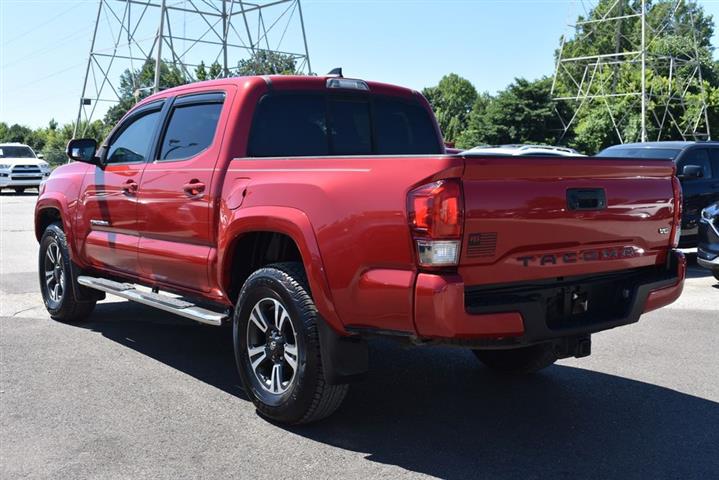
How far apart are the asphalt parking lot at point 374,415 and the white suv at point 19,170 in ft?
81.0

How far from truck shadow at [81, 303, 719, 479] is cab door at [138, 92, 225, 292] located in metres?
0.82

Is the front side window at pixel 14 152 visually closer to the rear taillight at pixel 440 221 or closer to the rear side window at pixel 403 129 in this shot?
A: the rear side window at pixel 403 129

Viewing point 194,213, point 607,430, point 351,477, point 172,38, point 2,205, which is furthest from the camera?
point 172,38

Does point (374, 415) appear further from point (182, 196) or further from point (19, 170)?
point (19, 170)

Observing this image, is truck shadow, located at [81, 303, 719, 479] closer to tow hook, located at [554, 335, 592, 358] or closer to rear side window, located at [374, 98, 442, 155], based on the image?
tow hook, located at [554, 335, 592, 358]

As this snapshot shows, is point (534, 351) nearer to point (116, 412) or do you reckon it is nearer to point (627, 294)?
point (627, 294)

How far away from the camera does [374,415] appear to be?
461cm

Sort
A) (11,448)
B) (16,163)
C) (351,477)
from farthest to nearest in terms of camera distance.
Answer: (16,163) < (11,448) < (351,477)

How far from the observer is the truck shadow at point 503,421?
12.7ft

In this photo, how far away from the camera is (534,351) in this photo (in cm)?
518

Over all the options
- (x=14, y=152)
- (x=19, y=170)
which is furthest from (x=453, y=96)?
(x=19, y=170)

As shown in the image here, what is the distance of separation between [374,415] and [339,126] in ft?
6.65

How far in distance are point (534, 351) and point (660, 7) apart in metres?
75.5

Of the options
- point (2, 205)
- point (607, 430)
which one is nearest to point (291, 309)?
point (607, 430)
